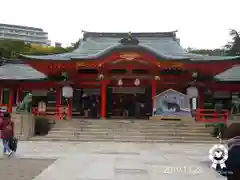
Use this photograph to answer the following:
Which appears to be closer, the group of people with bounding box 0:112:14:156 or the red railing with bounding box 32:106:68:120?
the group of people with bounding box 0:112:14:156

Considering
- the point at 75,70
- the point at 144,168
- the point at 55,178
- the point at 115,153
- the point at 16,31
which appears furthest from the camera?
the point at 16,31

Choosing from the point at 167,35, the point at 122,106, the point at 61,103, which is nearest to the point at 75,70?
the point at 61,103

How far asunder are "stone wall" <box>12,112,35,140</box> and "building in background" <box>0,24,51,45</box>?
113545 millimetres

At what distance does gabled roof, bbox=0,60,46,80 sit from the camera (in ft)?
88.1

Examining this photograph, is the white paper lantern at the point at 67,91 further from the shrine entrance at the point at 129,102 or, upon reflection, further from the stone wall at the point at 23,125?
the stone wall at the point at 23,125

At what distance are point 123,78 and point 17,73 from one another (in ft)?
30.9

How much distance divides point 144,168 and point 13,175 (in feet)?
11.1

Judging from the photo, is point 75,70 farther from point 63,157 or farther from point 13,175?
point 13,175

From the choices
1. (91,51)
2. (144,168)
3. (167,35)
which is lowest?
(144,168)

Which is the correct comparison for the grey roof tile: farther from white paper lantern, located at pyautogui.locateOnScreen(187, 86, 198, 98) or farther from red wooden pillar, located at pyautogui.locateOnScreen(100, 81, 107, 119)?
white paper lantern, located at pyautogui.locateOnScreen(187, 86, 198, 98)

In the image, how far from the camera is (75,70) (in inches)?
946

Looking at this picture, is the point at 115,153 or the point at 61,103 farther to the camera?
the point at 61,103

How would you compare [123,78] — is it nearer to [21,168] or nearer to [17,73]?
[17,73]

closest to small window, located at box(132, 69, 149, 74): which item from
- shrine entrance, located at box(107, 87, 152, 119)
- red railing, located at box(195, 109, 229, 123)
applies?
shrine entrance, located at box(107, 87, 152, 119)
